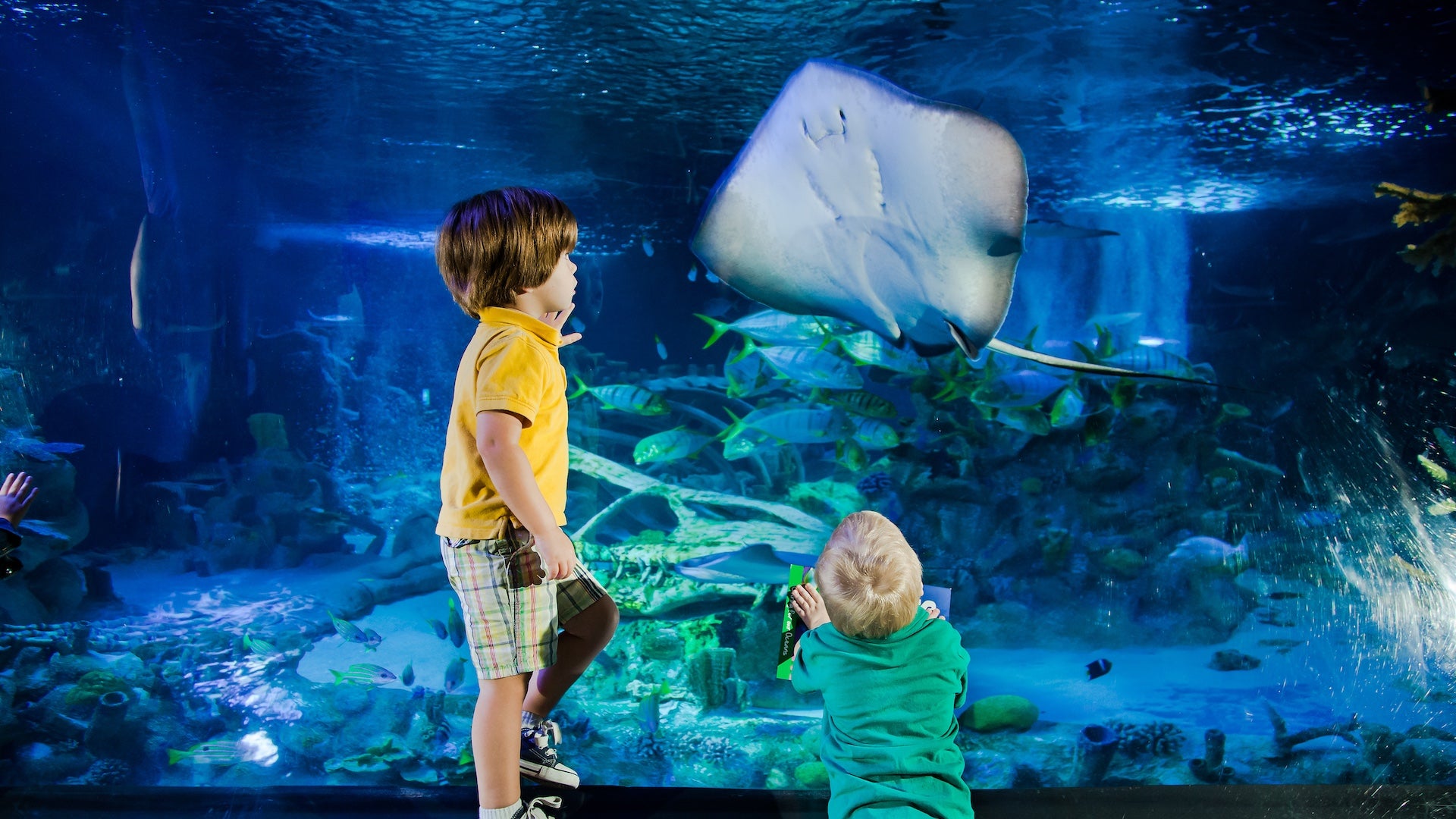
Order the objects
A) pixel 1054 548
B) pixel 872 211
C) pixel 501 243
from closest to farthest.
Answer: pixel 501 243, pixel 872 211, pixel 1054 548

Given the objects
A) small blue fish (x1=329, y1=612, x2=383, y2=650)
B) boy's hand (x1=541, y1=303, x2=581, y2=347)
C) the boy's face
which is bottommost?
small blue fish (x1=329, y1=612, x2=383, y2=650)

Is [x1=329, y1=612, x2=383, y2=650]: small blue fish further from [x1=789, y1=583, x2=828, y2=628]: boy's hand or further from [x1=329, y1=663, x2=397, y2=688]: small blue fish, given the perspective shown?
[x1=789, y1=583, x2=828, y2=628]: boy's hand

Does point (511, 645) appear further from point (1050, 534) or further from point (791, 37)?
A: point (1050, 534)

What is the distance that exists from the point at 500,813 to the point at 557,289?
4.13 feet

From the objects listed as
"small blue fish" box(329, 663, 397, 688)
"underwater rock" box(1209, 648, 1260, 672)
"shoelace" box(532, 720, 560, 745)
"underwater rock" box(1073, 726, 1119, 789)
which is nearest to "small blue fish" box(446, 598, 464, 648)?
"small blue fish" box(329, 663, 397, 688)

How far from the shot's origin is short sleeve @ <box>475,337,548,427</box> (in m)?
1.47

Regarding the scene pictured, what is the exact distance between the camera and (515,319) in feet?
5.32

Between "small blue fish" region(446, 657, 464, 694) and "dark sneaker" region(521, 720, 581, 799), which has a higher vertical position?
"dark sneaker" region(521, 720, 581, 799)

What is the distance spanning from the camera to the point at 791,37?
3.35 m

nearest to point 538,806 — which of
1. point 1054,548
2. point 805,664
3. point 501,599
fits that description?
point 501,599

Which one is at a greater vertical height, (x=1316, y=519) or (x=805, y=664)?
(x=805, y=664)

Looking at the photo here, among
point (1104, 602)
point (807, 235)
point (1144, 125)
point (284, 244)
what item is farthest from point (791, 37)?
point (1104, 602)

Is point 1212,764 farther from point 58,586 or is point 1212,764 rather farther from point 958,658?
point 58,586

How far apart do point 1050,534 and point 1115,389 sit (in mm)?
926
